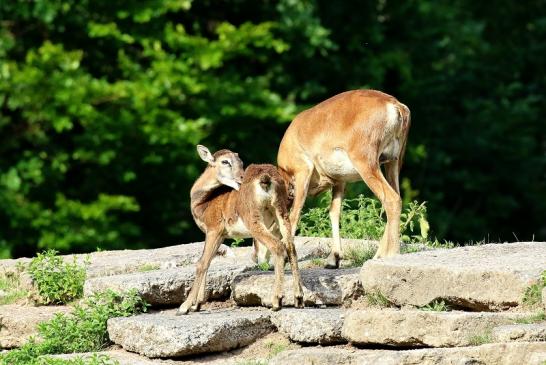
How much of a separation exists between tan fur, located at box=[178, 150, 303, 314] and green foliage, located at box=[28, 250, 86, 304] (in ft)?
4.73

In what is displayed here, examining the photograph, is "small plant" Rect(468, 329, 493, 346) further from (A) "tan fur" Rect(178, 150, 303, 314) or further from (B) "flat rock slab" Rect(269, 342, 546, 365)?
(A) "tan fur" Rect(178, 150, 303, 314)

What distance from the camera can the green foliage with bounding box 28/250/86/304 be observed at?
457 inches

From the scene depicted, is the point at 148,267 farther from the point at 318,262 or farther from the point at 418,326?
the point at 418,326

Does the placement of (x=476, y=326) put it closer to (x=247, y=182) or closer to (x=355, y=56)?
(x=247, y=182)

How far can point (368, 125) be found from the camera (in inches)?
429

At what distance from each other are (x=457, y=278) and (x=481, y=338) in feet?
2.60

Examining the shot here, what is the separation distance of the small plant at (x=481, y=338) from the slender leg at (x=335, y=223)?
2672 mm

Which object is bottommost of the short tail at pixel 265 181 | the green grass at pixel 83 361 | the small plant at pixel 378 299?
the green grass at pixel 83 361

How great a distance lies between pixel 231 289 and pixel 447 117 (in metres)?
16.9

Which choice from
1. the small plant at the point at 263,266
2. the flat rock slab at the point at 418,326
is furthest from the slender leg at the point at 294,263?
the small plant at the point at 263,266

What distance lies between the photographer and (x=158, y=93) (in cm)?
1991

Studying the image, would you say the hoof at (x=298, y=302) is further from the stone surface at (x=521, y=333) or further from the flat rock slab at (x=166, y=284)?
the stone surface at (x=521, y=333)

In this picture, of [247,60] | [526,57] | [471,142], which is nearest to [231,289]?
[247,60]

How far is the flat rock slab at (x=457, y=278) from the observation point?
363 inches
